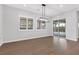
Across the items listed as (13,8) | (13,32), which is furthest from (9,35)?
(13,8)

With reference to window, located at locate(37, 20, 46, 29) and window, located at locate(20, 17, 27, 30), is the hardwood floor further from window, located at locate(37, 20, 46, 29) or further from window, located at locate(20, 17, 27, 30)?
window, located at locate(37, 20, 46, 29)

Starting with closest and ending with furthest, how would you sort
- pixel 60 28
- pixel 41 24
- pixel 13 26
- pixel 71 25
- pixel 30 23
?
1. pixel 13 26
2. pixel 71 25
3. pixel 30 23
4. pixel 60 28
5. pixel 41 24

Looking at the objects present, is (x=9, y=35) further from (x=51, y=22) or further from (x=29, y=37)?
(x=51, y=22)

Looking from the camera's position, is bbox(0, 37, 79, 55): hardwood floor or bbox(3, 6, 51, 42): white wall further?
bbox(3, 6, 51, 42): white wall

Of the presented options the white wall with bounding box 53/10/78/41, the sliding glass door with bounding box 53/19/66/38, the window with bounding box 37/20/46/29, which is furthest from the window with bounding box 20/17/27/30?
the white wall with bounding box 53/10/78/41

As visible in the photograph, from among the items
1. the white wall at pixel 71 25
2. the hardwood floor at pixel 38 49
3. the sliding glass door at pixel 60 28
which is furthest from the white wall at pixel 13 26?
the white wall at pixel 71 25

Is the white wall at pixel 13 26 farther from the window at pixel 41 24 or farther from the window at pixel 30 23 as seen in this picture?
the window at pixel 41 24

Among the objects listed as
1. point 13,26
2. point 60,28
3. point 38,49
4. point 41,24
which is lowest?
point 38,49

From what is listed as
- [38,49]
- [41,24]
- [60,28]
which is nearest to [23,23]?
[41,24]

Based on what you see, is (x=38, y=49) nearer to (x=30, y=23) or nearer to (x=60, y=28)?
(x=30, y=23)

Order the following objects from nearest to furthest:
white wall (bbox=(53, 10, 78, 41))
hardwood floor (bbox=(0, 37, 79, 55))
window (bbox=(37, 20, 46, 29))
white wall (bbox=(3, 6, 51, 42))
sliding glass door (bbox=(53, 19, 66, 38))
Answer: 1. hardwood floor (bbox=(0, 37, 79, 55))
2. white wall (bbox=(3, 6, 51, 42))
3. white wall (bbox=(53, 10, 78, 41))
4. sliding glass door (bbox=(53, 19, 66, 38))
5. window (bbox=(37, 20, 46, 29))

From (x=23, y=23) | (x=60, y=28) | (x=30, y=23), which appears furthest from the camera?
(x=60, y=28)

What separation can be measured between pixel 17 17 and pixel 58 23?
5182 mm

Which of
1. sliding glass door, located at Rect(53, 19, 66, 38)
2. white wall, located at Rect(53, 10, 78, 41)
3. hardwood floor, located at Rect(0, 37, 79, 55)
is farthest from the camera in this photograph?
sliding glass door, located at Rect(53, 19, 66, 38)
